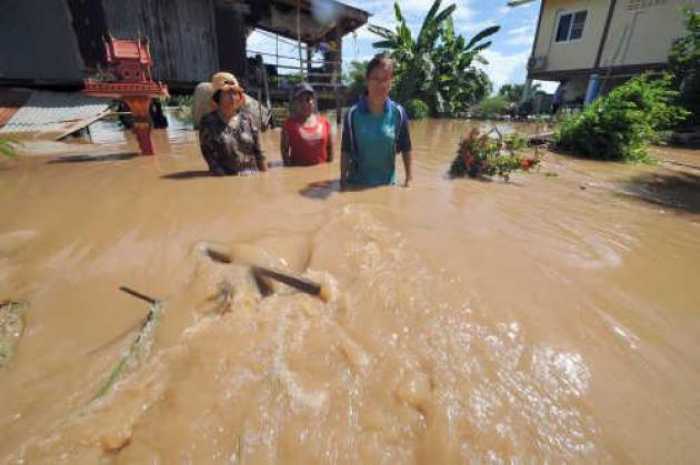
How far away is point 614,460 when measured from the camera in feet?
3.31

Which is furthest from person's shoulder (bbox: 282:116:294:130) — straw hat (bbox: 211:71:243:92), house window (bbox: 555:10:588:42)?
house window (bbox: 555:10:588:42)

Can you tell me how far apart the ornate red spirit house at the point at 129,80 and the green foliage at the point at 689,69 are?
1352 cm

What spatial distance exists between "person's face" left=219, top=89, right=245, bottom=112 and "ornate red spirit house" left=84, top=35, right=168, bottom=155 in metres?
2.26

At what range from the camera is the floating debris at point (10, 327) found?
1.45 meters

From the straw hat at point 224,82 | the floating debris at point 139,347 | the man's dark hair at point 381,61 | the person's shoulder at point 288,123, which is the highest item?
the man's dark hair at point 381,61

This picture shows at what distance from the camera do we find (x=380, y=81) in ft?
9.56

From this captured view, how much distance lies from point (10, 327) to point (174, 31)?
10864mm

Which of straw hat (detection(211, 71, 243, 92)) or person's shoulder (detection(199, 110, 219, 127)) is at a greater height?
straw hat (detection(211, 71, 243, 92))

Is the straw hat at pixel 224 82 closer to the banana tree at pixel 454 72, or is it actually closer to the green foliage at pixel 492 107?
the banana tree at pixel 454 72

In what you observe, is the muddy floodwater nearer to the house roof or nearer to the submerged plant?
the submerged plant

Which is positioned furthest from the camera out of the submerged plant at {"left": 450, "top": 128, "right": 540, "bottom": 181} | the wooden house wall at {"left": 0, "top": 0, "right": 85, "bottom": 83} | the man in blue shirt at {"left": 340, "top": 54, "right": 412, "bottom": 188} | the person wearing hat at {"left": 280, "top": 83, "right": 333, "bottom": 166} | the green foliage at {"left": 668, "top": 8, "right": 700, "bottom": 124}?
the green foliage at {"left": 668, "top": 8, "right": 700, "bottom": 124}

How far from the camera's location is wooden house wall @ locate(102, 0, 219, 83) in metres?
9.09

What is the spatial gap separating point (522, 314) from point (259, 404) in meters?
1.20

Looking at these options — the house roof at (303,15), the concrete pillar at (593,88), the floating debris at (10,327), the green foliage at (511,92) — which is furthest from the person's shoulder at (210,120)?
the green foliage at (511,92)
